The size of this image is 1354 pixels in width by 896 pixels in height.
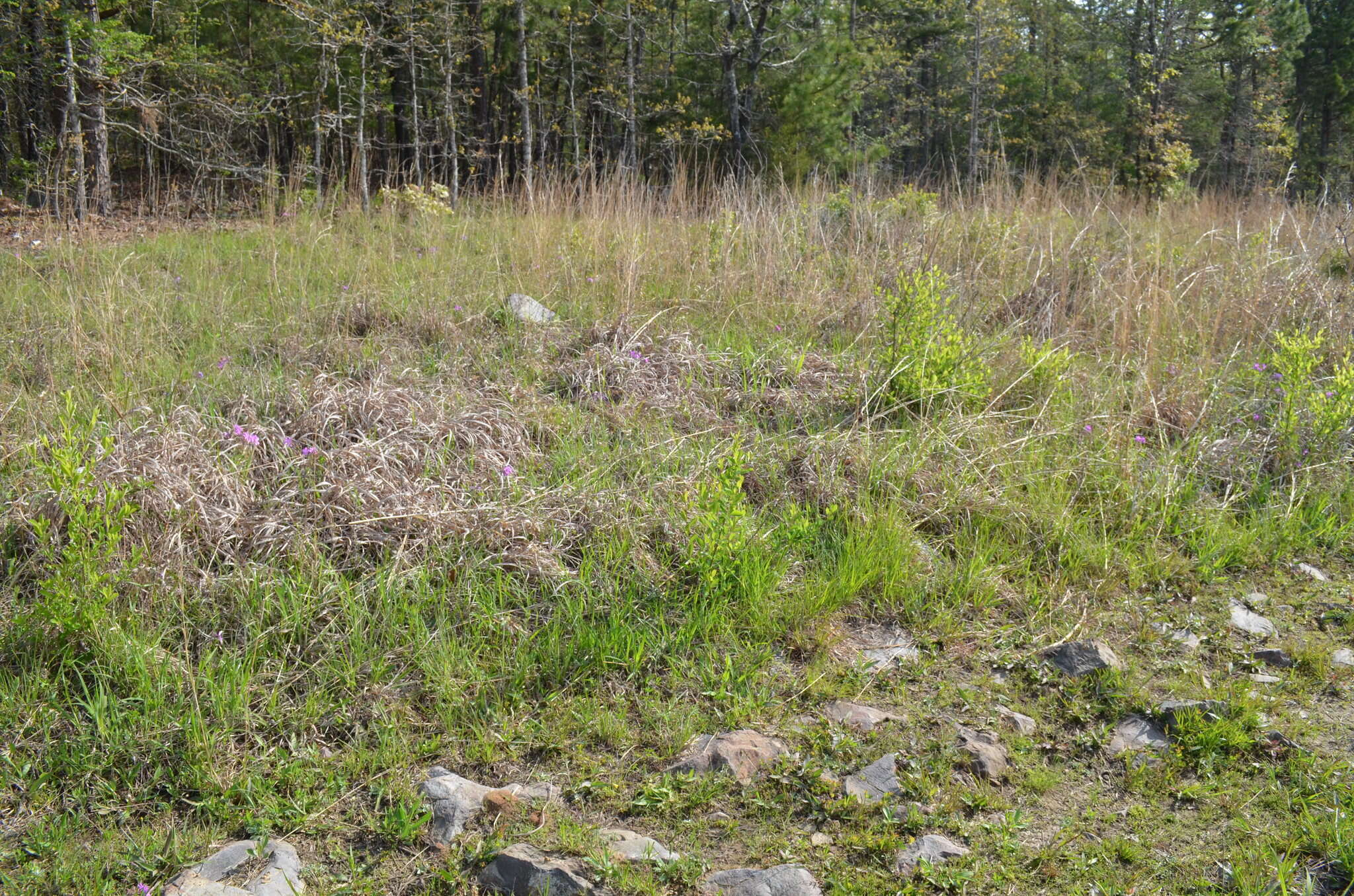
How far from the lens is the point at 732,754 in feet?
7.84

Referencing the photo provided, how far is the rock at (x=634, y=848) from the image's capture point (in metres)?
2.08

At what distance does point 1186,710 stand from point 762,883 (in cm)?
133

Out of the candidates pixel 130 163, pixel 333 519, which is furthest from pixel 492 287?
pixel 130 163

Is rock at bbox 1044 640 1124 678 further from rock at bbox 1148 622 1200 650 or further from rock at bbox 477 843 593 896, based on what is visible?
rock at bbox 477 843 593 896

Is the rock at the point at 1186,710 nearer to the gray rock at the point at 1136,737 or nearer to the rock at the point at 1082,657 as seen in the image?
the gray rock at the point at 1136,737

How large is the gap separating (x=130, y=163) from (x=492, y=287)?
57.9 ft

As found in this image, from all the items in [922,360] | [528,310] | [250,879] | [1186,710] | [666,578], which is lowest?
[250,879]

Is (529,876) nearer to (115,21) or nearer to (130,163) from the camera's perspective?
(115,21)

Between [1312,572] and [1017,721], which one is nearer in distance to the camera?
Answer: [1017,721]

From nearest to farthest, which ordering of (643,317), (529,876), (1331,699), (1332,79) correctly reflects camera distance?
(529,876) → (1331,699) → (643,317) → (1332,79)

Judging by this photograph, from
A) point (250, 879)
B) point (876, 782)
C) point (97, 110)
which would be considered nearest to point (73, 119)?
point (97, 110)

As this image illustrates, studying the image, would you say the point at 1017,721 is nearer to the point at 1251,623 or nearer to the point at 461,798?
the point at 1251,623

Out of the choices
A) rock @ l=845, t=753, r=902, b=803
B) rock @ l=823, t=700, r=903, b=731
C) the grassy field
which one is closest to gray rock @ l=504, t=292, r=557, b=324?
the grassy field

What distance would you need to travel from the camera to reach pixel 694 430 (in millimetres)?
4125
